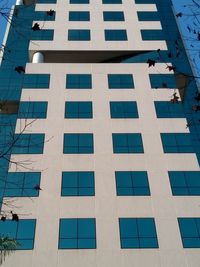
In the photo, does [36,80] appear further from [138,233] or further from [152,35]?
[138,233]

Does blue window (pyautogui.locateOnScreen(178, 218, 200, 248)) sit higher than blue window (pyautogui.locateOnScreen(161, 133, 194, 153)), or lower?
lower

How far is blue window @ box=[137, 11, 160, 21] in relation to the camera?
4178 centimetres

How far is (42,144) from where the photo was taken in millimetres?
28234

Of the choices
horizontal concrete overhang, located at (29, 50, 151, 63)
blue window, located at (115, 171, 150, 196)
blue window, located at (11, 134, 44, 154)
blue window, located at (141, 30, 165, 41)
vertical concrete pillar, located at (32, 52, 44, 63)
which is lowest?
blue window, located at (115, 171, 150, 196)

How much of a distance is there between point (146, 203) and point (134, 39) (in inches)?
821

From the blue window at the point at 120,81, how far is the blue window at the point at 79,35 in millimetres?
7581

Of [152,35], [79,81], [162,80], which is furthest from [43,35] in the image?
[162,80]

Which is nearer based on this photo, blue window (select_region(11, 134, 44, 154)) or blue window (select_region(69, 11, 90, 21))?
blue window (select_region(11, 134, 44, 154))

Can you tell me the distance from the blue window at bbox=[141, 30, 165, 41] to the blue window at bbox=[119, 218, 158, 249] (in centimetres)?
2239

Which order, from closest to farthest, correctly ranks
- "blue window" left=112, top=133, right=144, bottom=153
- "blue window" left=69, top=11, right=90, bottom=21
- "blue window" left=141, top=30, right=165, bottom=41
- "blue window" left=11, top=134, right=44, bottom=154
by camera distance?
1. "blue window" left=11, top=134, right=44, bottom=154
2. "blue window" left=112, top=133, right=144, bottom=153
3. "blue window" left=141, top=30, right=165, bottom=41
4. "blue window" left=69, top=11, right=90, bottom=21

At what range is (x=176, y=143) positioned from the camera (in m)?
28.9

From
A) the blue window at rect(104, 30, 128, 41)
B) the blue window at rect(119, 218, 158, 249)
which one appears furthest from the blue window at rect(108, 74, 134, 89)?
the blue window at rect(119, 218, 158, 249)

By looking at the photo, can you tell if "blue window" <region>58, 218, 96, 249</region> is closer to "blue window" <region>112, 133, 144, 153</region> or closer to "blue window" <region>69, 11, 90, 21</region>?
"blue window" <region>112, 133, 144, 153</region>

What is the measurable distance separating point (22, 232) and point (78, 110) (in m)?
11.9
